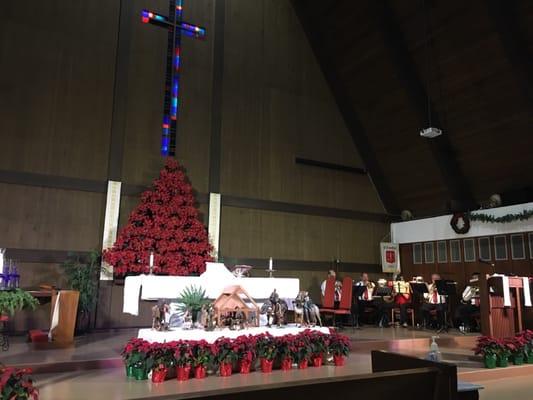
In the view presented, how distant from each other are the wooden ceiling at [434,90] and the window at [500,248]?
3.28ft

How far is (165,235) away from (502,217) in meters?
7.78

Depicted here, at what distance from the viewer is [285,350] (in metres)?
5.55

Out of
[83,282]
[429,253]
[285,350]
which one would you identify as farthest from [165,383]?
[429,253]

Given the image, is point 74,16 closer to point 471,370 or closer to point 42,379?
point 42,379

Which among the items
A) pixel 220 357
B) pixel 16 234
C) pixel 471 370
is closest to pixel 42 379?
pixel 220 357

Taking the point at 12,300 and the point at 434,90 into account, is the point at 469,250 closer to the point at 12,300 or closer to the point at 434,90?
the point at 434,90

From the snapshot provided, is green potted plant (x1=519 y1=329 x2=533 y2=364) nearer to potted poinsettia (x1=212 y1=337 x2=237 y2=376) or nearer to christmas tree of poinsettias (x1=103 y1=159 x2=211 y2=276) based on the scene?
potted poinsettia (x1=212 y1=337 x2=237 y2=376)

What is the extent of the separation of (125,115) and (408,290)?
305 inches

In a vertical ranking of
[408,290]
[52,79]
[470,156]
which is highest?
[52,79]

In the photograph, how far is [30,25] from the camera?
29.9 ft

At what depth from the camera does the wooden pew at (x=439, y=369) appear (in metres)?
2.21

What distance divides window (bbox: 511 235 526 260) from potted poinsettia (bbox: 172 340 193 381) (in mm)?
8849

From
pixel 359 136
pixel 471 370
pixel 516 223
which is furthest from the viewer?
pixel 359 136

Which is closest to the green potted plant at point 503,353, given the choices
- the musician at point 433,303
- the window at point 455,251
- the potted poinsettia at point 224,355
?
the potted poinsettia at point 224,355
